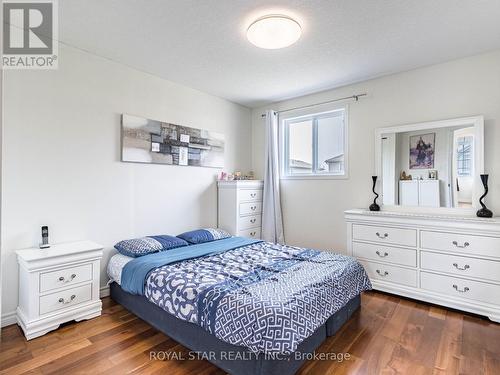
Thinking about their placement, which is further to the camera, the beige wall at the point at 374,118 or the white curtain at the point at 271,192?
the white curtain at the point at 271,192

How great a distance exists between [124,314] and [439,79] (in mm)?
3941

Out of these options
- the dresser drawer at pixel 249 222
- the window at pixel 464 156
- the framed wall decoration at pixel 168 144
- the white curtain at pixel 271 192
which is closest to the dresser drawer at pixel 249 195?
the white curtain at pixel 271 192

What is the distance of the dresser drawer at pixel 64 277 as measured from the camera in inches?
92.6

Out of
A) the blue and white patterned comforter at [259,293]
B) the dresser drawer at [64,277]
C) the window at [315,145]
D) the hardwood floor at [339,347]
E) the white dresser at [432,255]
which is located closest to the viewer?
the blue and white patterned comforter at [259,293]

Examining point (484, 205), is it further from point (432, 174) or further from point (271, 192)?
point (271, 192)

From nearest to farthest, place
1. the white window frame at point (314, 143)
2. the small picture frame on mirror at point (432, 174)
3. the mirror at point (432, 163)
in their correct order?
1. the mirror at point (432, 163)
2. the small picture frame on mirror at point (432, 174)
3. the white window frame at point (314, 143)

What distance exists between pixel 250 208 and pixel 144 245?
167 cm

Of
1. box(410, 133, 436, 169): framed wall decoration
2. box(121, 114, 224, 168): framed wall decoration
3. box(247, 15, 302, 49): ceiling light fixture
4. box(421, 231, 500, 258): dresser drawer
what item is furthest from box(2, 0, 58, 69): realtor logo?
box(421, 231, 500, 258): dresser drawer

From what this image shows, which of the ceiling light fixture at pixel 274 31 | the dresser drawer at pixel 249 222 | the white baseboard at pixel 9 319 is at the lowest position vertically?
the white baseboard at pixel 9 319

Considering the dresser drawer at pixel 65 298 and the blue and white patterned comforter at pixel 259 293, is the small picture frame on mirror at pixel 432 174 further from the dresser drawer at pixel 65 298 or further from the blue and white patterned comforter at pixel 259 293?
the dresser drawer at pixel 65 298

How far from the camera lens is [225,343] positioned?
1.91 m

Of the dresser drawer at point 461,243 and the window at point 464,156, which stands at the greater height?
the window at point 464,156

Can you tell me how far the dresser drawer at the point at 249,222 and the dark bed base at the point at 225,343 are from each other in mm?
1715

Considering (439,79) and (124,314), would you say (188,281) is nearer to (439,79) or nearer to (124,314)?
(124,314)
